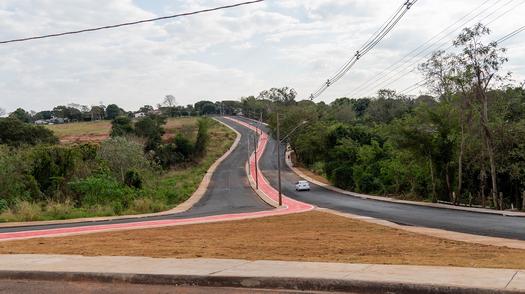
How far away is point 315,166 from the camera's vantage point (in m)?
98.1

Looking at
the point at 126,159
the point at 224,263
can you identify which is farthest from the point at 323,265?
the point at 126,159

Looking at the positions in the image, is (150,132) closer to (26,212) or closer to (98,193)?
(98,193)

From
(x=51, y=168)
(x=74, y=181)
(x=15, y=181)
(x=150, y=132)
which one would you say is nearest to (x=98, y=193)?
(x=74, y=181)

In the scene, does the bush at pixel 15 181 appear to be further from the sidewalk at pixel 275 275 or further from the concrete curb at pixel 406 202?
the sidewalk at pixel 275 275

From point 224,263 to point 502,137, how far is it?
39580 mm

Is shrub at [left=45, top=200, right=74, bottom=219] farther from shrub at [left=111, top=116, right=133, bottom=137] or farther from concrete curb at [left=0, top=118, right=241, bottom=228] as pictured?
Answer: shrub at [left=111, top=116, right=133, bottom=137]

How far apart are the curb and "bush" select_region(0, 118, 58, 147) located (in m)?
74.2

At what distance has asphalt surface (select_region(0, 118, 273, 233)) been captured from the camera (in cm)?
3719

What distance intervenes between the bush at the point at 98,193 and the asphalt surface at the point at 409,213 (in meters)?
17.5

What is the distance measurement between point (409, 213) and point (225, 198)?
1036 inches

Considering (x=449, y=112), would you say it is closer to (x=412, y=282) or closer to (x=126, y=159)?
(x=126, y=159)

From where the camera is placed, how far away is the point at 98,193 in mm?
47656

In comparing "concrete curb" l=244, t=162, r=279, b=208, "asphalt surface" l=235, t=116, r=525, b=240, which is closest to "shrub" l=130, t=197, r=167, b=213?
"concrete curb" l=244, t=162, r=279, b=208

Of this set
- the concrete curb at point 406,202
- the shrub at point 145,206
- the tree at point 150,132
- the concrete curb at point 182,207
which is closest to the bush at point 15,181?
the concrete curb at point 182,207
